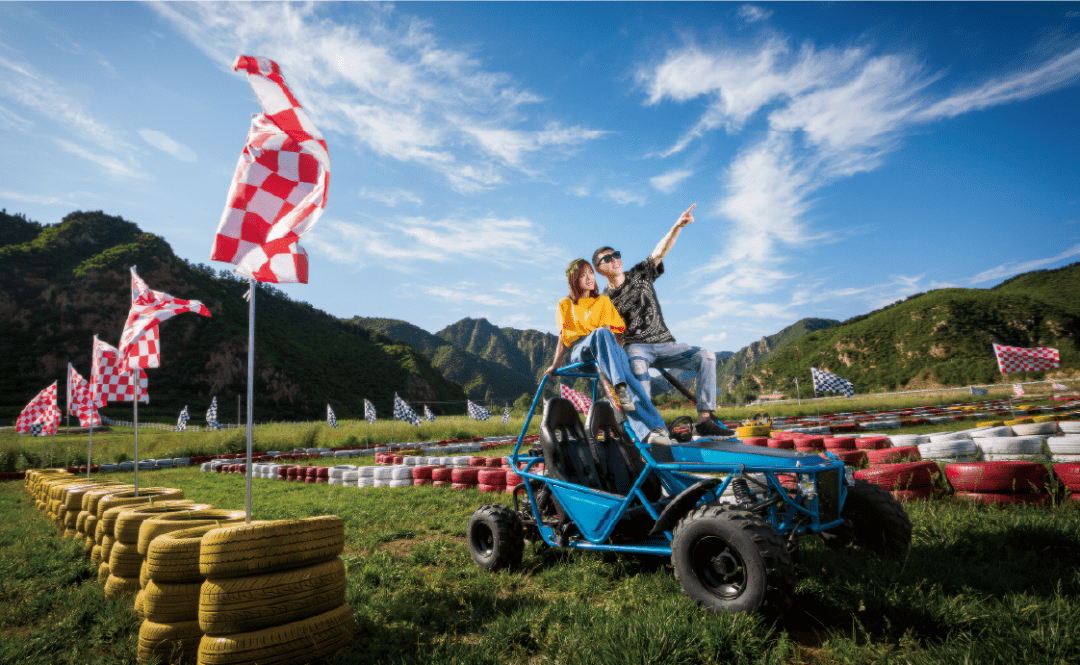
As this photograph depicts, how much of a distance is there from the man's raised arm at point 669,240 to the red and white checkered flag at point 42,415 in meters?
17.2

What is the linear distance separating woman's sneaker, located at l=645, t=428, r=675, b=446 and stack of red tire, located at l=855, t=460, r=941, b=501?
316 centimetres

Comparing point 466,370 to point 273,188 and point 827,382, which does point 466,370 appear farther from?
point 273,188

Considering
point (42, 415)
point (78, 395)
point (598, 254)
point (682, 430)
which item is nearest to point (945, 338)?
point (598, 254)

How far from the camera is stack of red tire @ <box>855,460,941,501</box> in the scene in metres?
5.08

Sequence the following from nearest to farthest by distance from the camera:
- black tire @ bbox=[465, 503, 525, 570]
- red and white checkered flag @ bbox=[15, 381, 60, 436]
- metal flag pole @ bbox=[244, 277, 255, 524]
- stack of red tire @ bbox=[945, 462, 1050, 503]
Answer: metal flag pole @ bbox=[244, 277, 255, 524] → black tire @ bbox=[465, 503, 525, 570] → stack of red tire @ bbox=[945, 462, 1050, 503] → red and white checkered flag @ bbox=[15, 381, 60, 436]

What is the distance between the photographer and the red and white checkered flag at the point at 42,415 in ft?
45.0

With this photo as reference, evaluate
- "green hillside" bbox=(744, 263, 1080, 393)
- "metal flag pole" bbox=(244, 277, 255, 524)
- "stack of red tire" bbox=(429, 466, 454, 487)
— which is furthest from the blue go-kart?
"green hillside" bbox=(744, 263, 1080, 393)

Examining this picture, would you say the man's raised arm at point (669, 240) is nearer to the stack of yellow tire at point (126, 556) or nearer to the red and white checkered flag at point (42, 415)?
the stack of yellow tire at point (126, 556)

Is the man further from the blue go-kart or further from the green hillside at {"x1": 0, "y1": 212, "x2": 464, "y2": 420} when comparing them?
the green hillside at {"x1": 0, "y1": 212, "x2": 464, "y2": 420}

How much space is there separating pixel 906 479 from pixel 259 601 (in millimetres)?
5965

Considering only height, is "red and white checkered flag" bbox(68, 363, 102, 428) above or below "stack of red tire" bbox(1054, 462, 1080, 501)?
above

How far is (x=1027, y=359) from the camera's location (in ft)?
42.8

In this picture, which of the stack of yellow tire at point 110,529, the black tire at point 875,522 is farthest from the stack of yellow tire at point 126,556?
the black tire at point 875,522

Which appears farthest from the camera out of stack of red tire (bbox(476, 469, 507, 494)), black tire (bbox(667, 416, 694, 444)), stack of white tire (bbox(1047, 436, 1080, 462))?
stack of red tire (bbox(476, 469, 507, 494))
